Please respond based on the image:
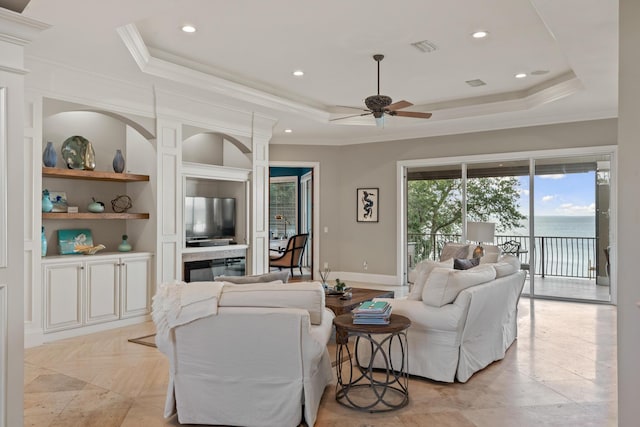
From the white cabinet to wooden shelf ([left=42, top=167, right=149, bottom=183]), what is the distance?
0.88m

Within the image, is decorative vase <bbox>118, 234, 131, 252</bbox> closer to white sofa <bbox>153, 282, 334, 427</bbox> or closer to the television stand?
the television stand

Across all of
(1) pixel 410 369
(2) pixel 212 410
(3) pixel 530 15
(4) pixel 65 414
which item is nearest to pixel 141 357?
(4) pixel 65 414

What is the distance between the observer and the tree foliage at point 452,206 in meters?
7.81

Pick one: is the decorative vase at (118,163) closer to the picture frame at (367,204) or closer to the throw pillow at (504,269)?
the throw pillow at (504,269)

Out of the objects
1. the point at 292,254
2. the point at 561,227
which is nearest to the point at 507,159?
the point at 561,227

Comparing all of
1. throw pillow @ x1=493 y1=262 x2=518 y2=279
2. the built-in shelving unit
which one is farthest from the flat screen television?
throw pillow @ x1=493 y1=262 x2=518 y2=279

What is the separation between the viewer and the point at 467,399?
3.35 m

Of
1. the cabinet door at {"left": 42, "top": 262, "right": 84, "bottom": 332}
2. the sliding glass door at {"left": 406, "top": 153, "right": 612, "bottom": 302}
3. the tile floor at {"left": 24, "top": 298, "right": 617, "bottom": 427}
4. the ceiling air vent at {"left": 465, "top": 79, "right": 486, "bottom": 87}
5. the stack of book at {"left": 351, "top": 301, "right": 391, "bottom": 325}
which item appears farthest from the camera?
the sliding glass door at {"left": 406, "top": 153, "right": 612, "bottom": 302}

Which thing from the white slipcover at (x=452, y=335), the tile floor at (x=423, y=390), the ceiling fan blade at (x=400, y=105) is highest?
the ceiling fan blade at (x=400, y=105)

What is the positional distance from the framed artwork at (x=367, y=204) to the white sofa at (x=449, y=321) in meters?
5.05

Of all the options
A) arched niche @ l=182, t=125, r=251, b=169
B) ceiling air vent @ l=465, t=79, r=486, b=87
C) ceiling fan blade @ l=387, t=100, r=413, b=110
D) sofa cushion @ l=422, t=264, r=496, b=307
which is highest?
ceiling air vent @ l=465, t=79, r=486, b=87

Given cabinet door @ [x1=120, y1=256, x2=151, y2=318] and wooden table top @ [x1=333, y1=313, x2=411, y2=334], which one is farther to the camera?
cabinet door @ [x1=120, y1=256, x2=151, y2=318]

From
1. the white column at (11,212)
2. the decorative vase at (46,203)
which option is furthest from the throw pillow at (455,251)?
the white column at (11,212)

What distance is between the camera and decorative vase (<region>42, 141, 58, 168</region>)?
5.10 m
